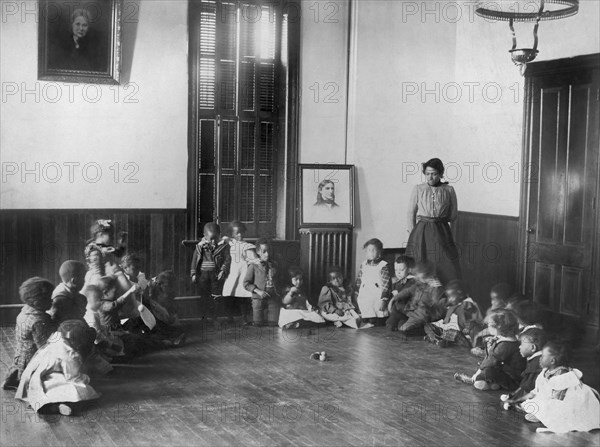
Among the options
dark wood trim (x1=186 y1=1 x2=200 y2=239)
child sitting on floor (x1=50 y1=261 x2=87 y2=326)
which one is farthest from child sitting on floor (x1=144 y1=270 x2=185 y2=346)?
child sitting on floor (x1=50 y1=261 x2=87 y2=326)

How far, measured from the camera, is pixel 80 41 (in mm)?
7242

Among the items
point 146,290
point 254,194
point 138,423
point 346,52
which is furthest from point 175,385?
point 346,52

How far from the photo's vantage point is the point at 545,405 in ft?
15.7

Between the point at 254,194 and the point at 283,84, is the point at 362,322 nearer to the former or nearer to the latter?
the point at 254,194

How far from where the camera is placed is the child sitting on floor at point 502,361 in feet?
18.0

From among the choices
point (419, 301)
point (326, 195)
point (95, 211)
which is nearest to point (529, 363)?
point (419, 301)

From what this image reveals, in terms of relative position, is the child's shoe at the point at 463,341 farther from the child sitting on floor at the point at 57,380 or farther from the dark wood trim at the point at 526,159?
the child sitting on floor at the point at 57,380

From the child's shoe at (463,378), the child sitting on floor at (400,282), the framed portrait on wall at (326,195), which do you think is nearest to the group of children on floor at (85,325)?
the framed portrait on wall at (326,195)

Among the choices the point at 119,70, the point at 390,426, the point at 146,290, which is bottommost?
the point at 390,426

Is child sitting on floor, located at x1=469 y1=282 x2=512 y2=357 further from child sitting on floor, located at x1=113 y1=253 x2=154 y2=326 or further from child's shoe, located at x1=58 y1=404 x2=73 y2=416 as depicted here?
child's shoe, located at x1=58 y1=404 x2=73 y2=416

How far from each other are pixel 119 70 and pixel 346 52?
8.15ft

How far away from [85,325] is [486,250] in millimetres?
4698

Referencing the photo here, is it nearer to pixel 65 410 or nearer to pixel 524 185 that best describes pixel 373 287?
pixel 524 185

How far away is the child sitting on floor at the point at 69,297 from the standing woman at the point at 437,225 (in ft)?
11.4
